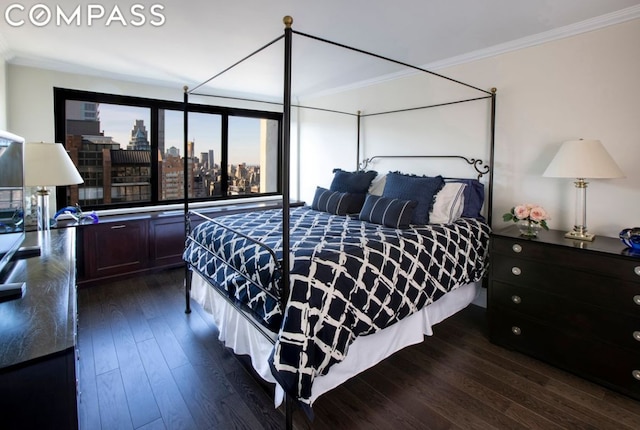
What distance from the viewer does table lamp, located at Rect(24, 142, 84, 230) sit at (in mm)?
2611

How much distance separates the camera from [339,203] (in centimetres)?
358

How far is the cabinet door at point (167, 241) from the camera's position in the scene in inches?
159

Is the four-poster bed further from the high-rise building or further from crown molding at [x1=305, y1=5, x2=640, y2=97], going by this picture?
the high-rise building

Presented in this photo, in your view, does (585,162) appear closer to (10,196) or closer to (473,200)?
(473,200)

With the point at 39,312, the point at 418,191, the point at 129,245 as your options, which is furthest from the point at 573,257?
the point at 129,245

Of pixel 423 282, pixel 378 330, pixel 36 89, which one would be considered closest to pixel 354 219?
pixel 423 282

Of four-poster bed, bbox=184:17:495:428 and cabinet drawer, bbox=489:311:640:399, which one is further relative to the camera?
cabinet drawer, bbox=489:311:640:399

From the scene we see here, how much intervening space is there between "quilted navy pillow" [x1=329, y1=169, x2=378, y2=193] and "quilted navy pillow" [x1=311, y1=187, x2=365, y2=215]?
153 millimetres

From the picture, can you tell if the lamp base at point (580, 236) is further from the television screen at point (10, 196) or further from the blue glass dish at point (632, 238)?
the television screen at point (10, 196)

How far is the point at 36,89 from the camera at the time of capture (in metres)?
3.52

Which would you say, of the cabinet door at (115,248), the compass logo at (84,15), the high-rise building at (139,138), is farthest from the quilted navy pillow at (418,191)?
the high-rise building at (139,138)

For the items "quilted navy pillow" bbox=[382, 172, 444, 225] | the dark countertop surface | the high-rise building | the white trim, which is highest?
the white trim

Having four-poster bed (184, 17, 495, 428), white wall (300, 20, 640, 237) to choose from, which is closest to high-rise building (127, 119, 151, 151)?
four-poster bed (184, 17, 495, 428)

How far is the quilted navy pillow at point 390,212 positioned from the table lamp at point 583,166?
3.33 ft
